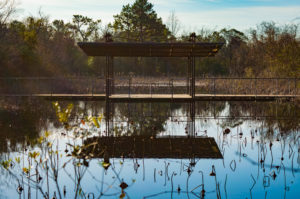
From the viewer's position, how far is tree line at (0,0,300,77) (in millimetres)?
24891

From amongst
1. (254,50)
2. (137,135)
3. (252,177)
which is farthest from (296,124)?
(254,50)

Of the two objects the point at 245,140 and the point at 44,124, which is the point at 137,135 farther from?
the point at 44,124

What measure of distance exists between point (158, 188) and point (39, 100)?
15.8 m

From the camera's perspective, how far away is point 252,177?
240 inches

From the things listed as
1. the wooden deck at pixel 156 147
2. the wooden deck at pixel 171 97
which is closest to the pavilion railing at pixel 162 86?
the wooden deck at pixel 171 97

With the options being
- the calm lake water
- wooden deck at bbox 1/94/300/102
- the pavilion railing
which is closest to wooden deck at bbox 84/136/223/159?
the calm lake water

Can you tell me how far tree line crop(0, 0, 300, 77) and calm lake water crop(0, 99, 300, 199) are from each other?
1413 centimetres

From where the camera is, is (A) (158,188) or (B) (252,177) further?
(B) (252,177)

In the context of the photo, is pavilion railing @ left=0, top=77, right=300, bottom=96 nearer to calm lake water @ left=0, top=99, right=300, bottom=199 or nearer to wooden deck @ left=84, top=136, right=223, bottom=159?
calm lake water @ left=0, top=99, right=300, bottom=199

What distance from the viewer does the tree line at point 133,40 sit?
24891 mm

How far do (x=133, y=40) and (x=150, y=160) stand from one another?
36.5m

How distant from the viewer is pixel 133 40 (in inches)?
1676

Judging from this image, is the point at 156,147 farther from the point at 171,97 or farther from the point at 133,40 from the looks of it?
the point at 133,40

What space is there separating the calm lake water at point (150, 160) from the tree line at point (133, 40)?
14126 millimetres
